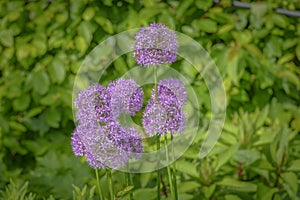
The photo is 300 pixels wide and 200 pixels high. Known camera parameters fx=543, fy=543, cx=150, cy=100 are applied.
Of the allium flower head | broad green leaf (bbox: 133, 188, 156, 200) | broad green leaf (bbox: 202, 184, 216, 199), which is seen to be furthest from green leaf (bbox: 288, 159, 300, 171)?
the allium flower head

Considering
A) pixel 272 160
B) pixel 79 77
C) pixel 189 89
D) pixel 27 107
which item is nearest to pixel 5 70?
pixel 27 107

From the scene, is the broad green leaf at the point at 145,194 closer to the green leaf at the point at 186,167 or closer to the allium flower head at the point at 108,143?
the green leaf at the point at 186,167

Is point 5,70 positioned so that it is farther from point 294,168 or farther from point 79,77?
point 294,168

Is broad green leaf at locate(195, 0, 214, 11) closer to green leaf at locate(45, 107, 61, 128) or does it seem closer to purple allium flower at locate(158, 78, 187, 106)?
green leaf at locate(45, 107, 61, 128)

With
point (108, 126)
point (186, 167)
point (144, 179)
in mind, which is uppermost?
point (108, 126)

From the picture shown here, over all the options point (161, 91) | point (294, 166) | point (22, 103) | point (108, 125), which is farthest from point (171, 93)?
point (22, 103)

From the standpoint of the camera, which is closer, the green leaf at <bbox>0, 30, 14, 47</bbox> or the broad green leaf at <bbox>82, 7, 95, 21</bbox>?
the broad green leaf at <bbox>82, 7, 95, 21</bbox>

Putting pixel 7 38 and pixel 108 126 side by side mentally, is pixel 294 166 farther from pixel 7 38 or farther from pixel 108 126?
pixel 7 38

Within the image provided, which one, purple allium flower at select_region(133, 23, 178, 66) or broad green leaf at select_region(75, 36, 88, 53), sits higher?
broad green leaf at select_region(75, 36, 88, 53)
